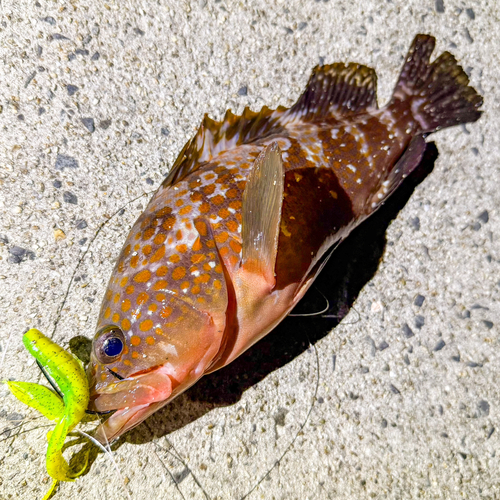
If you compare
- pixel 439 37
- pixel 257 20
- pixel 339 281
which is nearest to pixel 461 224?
pixel 339 281

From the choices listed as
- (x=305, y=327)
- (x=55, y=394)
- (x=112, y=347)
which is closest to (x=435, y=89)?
(x=305, y=327)

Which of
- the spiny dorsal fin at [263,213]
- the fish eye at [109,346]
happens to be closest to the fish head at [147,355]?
the fish eye at [109,346]

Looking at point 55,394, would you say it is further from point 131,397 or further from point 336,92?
point 336,92

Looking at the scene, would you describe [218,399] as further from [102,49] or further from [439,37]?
[439,37]

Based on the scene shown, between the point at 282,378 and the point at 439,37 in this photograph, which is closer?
the point at 282,378

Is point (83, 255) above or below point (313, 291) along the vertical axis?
above

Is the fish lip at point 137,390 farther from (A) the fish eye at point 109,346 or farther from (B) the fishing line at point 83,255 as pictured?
(B) the fishing line at point 83,255

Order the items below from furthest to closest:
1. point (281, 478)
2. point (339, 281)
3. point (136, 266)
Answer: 1. point (339, 281)
2. point (281, 478)
3. point (136, 266)
